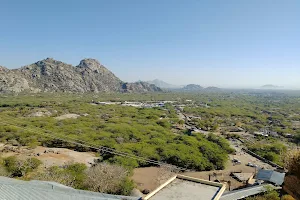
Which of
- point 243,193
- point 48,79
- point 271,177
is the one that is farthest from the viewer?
point 48,79

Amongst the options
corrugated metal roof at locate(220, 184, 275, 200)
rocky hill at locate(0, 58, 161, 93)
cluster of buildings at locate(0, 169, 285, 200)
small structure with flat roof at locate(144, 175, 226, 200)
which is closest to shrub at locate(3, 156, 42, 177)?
cluster of buildings at locate(0, 169, 285, 200)

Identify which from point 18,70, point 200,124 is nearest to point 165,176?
point 200,124

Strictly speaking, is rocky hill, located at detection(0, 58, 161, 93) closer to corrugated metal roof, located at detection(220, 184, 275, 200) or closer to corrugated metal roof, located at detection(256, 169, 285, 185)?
corrugated metal roof, located at detection(256, 169, 285, 185)

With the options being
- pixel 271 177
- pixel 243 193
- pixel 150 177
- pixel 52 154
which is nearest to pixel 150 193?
pixel 243 193

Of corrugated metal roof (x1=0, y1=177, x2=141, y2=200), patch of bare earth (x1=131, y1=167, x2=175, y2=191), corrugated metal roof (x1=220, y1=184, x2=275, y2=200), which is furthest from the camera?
patch of bare earth (x1=131, y1=167, x2=175, y2=191)

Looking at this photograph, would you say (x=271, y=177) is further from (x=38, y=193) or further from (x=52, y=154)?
(x=52, y=154)

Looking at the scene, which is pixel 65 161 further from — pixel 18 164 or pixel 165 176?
pixel 165 176

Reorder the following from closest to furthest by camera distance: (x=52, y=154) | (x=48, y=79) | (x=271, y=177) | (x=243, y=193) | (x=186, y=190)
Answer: (x=186, y=190) → (x=243, y=193) → (x=271, y=177) → (x=52, y=154) → (x=48, y=79)

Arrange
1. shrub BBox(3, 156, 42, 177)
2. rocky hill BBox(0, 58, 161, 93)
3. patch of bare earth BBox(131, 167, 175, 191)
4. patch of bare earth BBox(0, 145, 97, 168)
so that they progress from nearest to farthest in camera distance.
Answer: shrub BBox(3, 156, 42, 177) → patch of bare earth BBox(131, 167, 175, 191) → patch of bare earth BBox(0, 145, 97, 168) → rocky hill BBox(0, 58, 161, 93)
